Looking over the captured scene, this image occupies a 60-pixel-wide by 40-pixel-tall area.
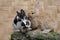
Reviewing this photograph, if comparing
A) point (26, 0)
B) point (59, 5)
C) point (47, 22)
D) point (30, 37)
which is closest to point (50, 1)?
point (59, 5)

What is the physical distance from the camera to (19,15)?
168 centimetres

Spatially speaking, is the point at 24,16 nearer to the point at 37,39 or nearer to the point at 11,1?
the point at 37,39

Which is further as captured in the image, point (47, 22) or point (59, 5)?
point (59, 5)

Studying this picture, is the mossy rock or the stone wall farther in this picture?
the stone wall

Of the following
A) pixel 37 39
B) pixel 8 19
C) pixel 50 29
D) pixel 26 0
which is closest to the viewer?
pixel 37 39

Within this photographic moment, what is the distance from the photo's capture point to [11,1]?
9.93 feet

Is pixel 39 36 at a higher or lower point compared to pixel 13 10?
lower

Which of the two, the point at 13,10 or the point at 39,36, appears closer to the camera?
the point at 39,36

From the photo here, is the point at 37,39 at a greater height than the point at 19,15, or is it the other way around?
the point at 19,15

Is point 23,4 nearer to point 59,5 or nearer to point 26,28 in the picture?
point 59,5

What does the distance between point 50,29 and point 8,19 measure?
1.23 m

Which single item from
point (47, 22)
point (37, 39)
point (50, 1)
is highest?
point (50, 1)

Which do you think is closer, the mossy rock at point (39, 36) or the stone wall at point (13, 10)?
the mossy rock at point (39, 36)

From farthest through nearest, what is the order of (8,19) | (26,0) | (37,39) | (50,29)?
(26,0) < (8,19) < (50,29) < (37,39)
